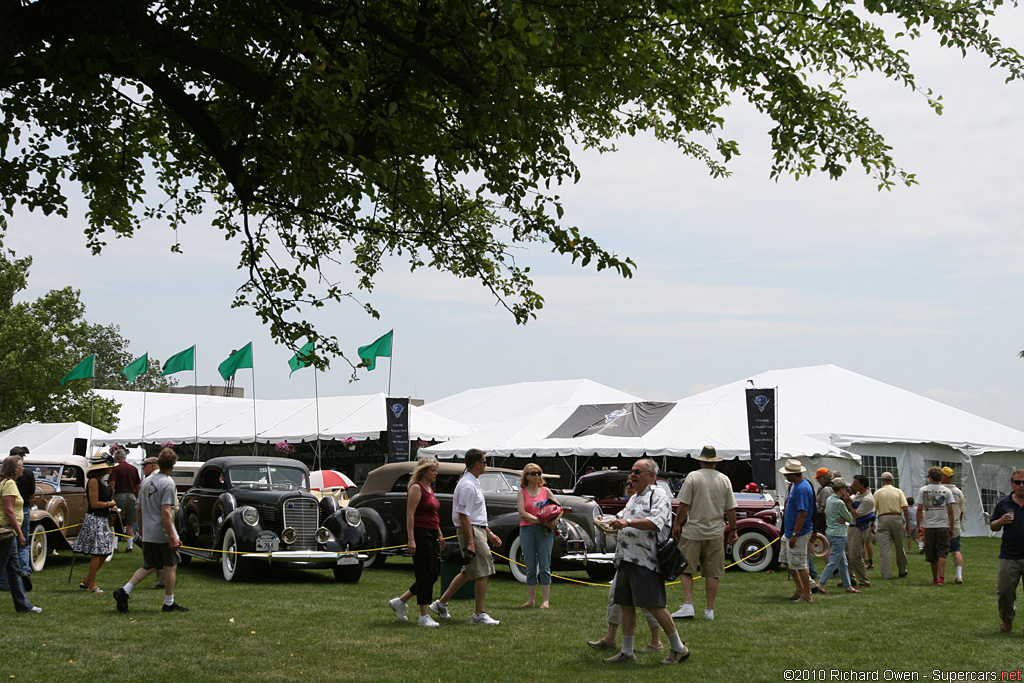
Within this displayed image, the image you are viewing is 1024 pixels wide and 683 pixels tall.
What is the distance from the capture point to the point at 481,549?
30.2ft

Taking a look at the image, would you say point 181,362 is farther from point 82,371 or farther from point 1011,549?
point 1011,549

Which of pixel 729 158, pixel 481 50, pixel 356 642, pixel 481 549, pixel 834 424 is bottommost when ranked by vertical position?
pixel 356 642

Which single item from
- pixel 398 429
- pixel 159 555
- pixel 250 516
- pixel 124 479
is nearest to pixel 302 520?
pixel 250 516

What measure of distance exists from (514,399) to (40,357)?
18.2m

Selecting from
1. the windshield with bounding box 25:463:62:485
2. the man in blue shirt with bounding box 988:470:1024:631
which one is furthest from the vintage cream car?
the man in blue shirt with bounding box 988:470:1024:631

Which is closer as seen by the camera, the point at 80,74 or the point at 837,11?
the point at 837,11

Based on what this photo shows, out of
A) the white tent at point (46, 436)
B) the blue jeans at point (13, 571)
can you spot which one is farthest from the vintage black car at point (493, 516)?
the white tent at point (46, 436)

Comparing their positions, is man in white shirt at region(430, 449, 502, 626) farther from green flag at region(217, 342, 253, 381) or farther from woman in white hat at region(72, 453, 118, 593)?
green flag at region(217, 342, 253, 381)

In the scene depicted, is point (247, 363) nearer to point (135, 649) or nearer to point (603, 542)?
point (603, 542)

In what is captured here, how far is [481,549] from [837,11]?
5851mm

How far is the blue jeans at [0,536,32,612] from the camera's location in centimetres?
880

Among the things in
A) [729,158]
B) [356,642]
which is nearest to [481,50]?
[729,158]

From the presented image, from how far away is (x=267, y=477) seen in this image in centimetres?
1430

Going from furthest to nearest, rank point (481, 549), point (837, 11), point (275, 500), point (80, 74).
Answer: point (275, 500) → point (481, 549) → point (80, 74) → point (837, 11)
